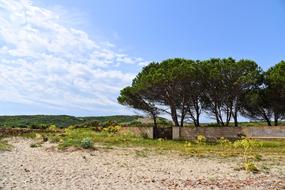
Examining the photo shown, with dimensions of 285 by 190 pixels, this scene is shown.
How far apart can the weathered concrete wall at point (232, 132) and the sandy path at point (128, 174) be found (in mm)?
17373

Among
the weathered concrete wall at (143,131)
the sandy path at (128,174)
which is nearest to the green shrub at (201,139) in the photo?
Answer: the sandy path at (128,174)

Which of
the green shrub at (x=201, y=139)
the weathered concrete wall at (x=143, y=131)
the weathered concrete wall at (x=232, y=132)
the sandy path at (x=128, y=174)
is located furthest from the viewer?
the weathered concrete wall at (x=143, y=131)

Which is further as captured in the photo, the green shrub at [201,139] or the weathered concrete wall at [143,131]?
the weathered concrete wall at [143,131]

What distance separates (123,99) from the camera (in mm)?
47531

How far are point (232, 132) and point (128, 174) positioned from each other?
2485cm

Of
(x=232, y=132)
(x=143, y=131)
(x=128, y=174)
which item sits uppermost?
(x=143, y=131)

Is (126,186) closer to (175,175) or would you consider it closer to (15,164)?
(175,175)

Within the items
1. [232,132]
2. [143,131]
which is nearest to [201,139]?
[232,132]

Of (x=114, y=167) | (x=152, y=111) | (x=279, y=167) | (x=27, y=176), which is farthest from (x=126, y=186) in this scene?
(x=152, y=111)

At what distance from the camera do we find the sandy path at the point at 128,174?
1177 centimetres

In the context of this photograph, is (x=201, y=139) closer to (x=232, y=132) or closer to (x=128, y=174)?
(x=232, y=132)

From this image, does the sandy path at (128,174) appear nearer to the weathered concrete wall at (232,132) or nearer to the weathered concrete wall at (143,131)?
the weathered concrete wall at (232,132)

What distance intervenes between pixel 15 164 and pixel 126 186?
569cm

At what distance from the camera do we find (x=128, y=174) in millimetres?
13938
